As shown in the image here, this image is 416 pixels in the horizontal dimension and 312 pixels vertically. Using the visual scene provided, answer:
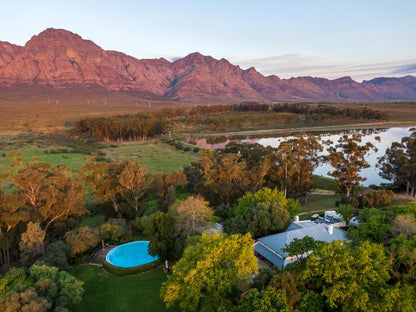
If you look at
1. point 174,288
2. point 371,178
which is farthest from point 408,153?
point 174,288

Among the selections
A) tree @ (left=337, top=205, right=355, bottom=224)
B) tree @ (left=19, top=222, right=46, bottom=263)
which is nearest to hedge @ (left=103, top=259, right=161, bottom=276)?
tree @ (left=19, top=222, right=46, bottom=263)

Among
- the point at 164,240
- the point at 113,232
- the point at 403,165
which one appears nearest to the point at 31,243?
the point at 113,232

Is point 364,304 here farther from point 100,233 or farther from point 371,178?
point 371,178

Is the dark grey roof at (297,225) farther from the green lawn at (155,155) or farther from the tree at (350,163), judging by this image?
the green lawn at (155,155)

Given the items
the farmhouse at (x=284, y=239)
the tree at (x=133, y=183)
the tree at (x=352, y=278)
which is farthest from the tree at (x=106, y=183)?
the tree at (x=352, y=278)

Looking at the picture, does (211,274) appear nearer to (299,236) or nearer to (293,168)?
(299,236)
